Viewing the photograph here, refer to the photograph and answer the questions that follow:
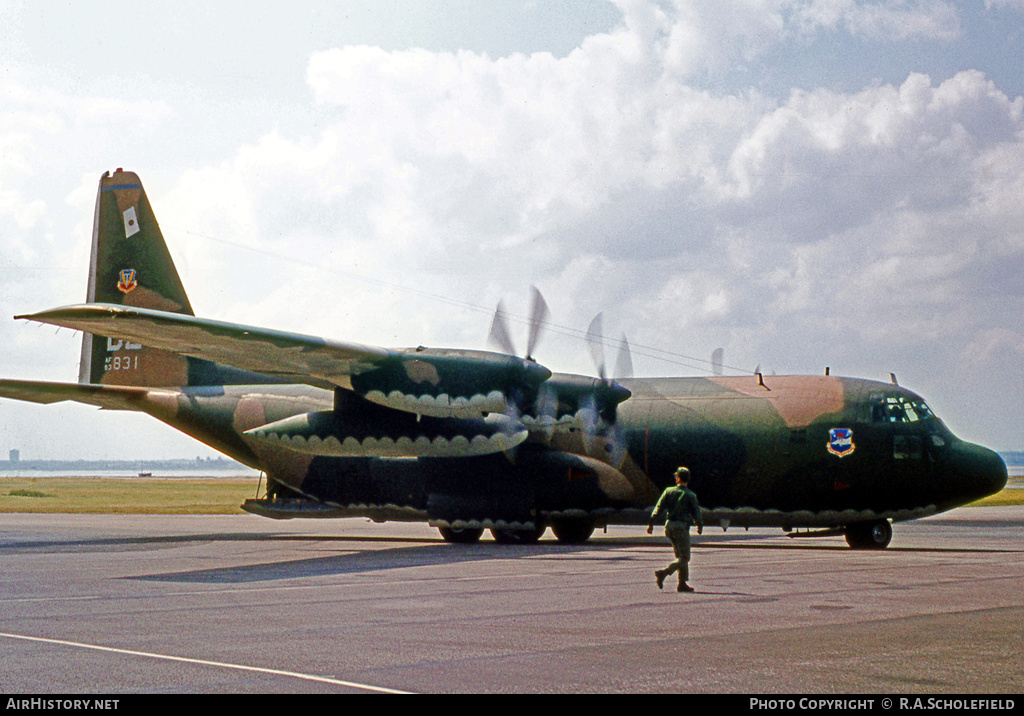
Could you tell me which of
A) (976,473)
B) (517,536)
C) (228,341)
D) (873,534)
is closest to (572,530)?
(517,536)

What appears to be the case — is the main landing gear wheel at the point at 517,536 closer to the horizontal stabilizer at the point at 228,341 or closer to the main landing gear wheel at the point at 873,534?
the horizontal stabilizer at the point at 228,341

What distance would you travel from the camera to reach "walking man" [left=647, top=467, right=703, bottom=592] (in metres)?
15.2

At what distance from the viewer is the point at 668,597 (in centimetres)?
1445

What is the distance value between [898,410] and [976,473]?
221 centimetres

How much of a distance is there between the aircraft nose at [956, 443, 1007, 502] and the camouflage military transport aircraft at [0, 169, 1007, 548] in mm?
34

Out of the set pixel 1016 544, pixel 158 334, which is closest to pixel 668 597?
pixel 158 334

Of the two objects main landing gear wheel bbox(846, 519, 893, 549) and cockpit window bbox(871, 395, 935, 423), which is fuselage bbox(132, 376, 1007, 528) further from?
main landing gear wheel bbox(846, 519, 893, 549)

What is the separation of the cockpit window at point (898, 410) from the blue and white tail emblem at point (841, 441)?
2.42 feet

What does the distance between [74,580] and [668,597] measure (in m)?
10.0

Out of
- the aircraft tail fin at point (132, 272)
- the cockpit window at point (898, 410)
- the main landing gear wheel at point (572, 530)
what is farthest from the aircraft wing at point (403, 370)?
the aircraft tail fin at point (132, 272)

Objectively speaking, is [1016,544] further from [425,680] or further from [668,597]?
[425,680]

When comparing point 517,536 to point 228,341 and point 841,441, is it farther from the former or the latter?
point 228,341

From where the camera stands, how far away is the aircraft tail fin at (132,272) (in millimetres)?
31344

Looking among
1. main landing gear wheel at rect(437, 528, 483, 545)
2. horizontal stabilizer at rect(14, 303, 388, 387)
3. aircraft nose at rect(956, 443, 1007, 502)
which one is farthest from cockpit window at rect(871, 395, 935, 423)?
horizontal stabilizer at rect(14, 303, 388, 387)
